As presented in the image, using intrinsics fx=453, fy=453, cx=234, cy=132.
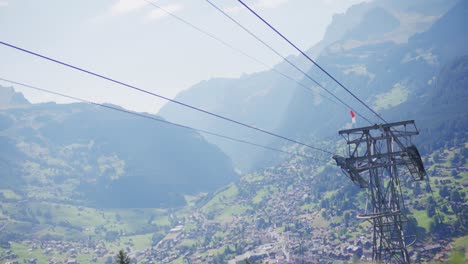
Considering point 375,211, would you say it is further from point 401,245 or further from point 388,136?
point 388,136

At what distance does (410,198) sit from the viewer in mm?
179125

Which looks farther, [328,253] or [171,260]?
[171,260]

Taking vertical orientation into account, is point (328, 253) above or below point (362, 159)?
below

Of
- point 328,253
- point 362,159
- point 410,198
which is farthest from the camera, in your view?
point 410,198

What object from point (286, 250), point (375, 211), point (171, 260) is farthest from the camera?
point (171, 260)

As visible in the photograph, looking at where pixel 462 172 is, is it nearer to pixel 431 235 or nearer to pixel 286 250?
pixel 431 235

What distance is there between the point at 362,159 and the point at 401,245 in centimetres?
542

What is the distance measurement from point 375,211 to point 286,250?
14330 centimetres

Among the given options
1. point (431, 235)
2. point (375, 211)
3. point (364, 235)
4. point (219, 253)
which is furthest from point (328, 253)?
point (375, 211)

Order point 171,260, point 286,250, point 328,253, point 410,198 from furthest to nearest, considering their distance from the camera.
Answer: point 171,260, point 410,198, point 286,250, point 328,253

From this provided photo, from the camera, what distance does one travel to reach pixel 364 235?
6068 inches

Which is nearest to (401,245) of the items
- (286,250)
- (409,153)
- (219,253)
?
(409,153)

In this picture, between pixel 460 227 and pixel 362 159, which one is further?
pixel 460 227

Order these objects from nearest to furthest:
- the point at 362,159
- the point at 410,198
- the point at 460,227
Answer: the point at 362,159
the point at 460,227
the point at 410,198
